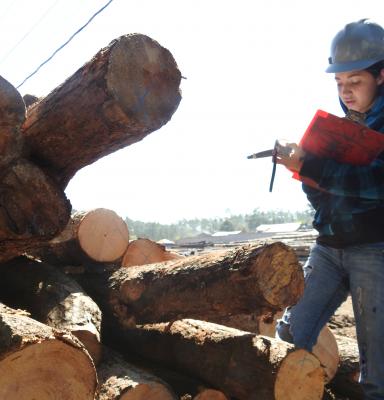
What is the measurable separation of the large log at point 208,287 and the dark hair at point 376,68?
1.04 meters

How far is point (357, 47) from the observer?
2.56 meters

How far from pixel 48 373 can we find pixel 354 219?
1.65m

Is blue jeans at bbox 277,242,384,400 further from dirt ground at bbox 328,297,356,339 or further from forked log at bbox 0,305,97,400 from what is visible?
dirt ground at bbox 328,297,356,339

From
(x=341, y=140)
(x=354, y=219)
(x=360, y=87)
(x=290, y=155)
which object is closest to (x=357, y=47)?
(x=360, y=87)

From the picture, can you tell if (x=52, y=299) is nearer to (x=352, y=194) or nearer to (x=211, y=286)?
(x=211, y=286)

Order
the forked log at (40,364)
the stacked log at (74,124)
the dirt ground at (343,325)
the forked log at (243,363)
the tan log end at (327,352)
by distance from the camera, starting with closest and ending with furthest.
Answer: the forked log at (40,364), the stacked log at (74,124), the forked log at (243,363), the tan log end at (327,352), the dirt ground at (343,325)

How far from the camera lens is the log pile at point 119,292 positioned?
1.95m

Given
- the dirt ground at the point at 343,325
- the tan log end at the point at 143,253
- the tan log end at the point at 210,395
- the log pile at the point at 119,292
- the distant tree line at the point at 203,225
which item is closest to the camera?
the log pile at the point at 119,292

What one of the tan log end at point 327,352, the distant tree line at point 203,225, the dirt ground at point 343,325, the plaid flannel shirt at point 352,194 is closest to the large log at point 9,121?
the plaid flannel shirt at point 352,194

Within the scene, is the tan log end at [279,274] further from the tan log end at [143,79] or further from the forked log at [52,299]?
the forked log at [52,299]

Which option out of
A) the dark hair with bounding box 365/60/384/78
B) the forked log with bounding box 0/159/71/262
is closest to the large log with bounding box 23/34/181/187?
the forked log with bounding box 0/159/71/262

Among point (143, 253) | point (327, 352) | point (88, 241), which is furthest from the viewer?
point (143, 253)

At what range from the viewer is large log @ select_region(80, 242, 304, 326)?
96.5 inches

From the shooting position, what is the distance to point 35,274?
10.4 feet
